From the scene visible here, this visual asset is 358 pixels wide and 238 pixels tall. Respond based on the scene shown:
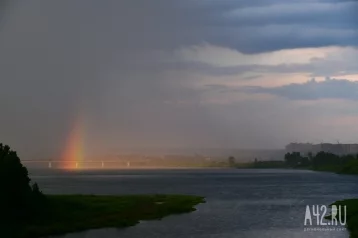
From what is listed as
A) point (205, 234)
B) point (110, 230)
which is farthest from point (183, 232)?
point (110, 230)

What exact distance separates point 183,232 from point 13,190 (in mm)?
16286

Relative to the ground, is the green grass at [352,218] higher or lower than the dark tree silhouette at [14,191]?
lower

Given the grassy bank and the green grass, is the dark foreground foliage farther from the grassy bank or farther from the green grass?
the green grass

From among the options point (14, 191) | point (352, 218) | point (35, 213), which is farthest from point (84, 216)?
point (352, 218)

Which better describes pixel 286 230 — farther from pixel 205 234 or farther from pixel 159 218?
pixel 159 218

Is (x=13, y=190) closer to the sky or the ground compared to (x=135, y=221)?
closer to the sky

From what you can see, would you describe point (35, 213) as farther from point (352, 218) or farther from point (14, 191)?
point (352, 218)

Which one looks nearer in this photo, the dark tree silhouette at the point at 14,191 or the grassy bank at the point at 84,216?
the grassy bank at the point at 84,216

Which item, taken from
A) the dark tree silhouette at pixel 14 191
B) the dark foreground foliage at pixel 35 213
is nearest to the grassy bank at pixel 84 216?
the dark foreground foliage at pixel 35 213

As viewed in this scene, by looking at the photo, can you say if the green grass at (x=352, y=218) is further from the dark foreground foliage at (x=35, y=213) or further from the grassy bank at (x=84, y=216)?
the dark foreground foliage at (x=35, y=213)

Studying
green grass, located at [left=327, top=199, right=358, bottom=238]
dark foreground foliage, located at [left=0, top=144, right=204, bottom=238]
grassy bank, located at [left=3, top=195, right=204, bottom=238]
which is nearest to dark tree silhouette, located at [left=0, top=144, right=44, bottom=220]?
dark foreground foliage, located at [left=0, top=144, right=204, bottom=238]

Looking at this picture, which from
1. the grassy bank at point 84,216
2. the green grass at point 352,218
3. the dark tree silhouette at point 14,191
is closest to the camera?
the green grass at point 352,218

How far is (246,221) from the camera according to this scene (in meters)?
56.1

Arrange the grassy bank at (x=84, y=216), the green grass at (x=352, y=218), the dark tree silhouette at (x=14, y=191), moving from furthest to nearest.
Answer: the dark tree silhouette at (x=14, y=191), the grassy bank at (x=84, y=216), the green grass at (x=352, y=218)
